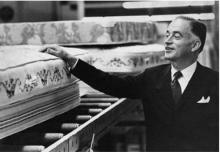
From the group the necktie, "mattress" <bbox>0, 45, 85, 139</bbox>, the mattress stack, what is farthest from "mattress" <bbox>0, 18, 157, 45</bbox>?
the necktie

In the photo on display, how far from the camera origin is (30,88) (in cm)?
116

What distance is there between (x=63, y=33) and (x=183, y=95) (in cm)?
77

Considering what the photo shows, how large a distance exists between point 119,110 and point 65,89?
1.18 feet

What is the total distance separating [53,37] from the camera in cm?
199

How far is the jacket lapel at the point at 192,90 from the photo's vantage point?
1.38 metres

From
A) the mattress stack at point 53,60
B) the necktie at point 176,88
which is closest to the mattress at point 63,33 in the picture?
the mattress stack at point 53,60

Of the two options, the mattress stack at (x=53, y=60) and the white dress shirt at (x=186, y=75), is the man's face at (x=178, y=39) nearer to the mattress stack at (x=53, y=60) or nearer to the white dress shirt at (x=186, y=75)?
the white dress shirt at (x=186, y=75)

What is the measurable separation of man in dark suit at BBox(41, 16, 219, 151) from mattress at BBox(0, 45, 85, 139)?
0.08 meters

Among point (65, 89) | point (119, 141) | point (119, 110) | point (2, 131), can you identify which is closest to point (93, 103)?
point (119, 110)

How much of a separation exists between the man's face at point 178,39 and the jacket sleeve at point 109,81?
19cm

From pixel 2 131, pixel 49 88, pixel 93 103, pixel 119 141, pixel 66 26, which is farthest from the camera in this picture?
pixel 119 141

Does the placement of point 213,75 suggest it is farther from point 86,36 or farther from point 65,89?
point 86,36

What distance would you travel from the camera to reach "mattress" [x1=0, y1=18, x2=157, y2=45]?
197 cm

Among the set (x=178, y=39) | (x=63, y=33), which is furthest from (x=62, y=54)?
(x=63, y=33)
